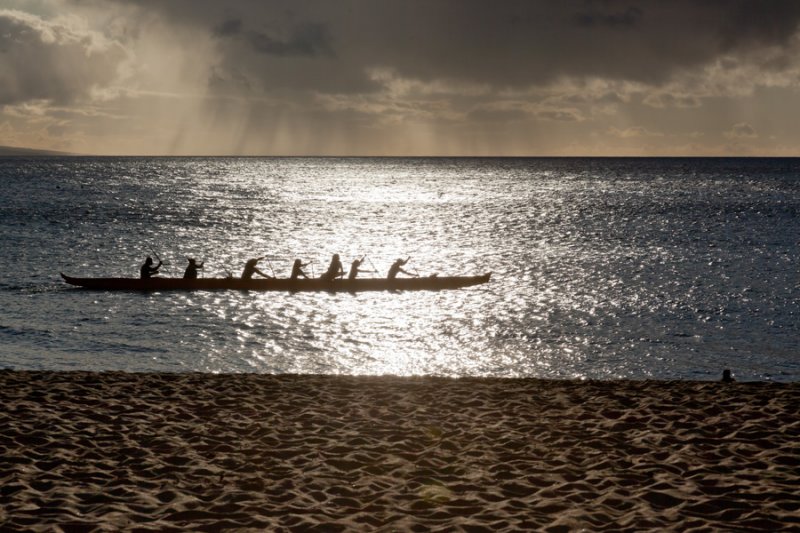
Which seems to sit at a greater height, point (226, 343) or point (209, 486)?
point (209, 486)

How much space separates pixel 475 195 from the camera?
127 m

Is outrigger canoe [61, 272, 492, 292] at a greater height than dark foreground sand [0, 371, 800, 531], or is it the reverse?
dark foreground sand [0, 371, 800, 531]

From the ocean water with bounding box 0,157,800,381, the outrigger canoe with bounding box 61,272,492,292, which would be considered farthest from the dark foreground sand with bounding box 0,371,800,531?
the outrigger canoe with bounding box 61,272,492,292

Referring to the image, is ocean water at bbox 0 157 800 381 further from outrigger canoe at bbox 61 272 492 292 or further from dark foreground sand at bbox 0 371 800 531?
dark foreground sand at bbox 0 371 800 531

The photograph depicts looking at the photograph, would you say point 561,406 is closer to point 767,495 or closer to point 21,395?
point 767,495

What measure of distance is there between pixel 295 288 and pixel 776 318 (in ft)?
63.3

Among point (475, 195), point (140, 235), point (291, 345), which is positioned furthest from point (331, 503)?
point (475, 195)

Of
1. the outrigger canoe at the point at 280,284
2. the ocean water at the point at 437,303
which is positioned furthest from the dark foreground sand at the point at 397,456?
the outrigger canoe at the point at 280,284

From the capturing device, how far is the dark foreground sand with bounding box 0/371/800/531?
7.85 meters

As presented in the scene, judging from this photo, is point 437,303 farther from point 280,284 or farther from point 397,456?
point 397,456

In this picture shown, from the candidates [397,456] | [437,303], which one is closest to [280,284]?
[437,303]

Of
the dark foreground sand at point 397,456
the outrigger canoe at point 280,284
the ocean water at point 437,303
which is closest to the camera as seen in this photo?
the dark foreground sand at point 397,456

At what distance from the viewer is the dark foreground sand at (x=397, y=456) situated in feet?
25.7

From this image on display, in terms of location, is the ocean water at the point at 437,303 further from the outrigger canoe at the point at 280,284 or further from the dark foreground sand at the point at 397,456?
the dark foreground sand at the point at 397,456
